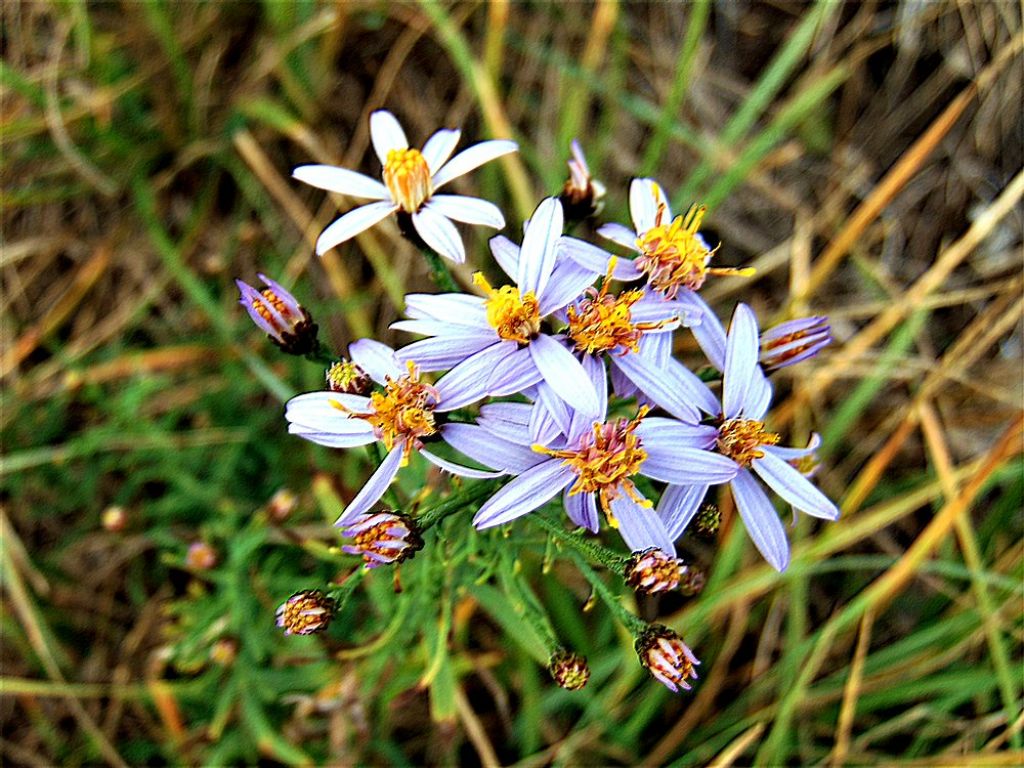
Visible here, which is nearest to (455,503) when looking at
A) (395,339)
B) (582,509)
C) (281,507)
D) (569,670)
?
(582,509)

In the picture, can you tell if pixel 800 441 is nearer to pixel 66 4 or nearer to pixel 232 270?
pixel 232 270

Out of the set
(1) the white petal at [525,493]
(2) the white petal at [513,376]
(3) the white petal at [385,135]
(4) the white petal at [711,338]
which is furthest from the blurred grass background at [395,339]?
(3) the white petal at [385,135]

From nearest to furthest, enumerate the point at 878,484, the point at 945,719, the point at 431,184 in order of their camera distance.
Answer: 1. the point at 431,184
2. the point at 945,719
3. the point at 878,484

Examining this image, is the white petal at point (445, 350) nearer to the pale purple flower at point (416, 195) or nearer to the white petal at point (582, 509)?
the pale purple flower at point (416, 195)

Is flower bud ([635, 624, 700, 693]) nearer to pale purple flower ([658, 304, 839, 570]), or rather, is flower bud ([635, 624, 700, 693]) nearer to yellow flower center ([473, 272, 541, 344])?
pale purple flower ([658, 304, 839, 570])

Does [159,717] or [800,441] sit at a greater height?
[800,441]

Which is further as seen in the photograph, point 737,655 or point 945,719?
point 737,655

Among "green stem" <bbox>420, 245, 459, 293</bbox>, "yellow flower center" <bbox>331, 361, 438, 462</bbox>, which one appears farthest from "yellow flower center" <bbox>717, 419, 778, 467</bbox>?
"green stem" <bbox>420, 245, 459, 293</bbox>

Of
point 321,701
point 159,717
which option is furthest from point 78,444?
point 321,701
